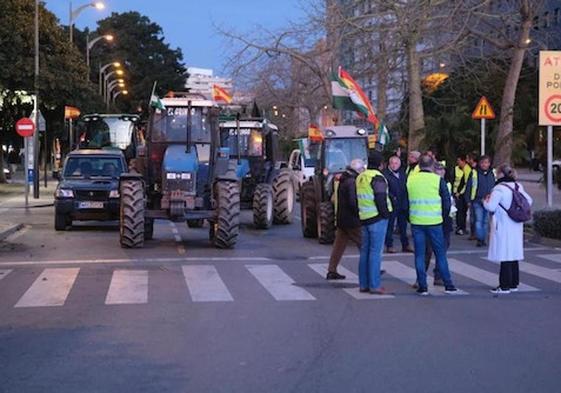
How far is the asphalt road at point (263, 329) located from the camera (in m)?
7.05

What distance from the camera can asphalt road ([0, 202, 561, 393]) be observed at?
7.05 meters

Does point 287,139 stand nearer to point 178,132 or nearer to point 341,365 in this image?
point 178,132

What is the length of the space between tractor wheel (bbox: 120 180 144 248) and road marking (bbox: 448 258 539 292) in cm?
608

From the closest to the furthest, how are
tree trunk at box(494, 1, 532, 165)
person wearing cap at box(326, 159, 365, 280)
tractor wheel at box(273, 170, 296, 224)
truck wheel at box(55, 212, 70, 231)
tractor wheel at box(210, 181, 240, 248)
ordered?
person wearing cap at box(326, 159, 365, 280) < tractor wheel at box(210, 181, 240, 248) < truck wheel at box(55, 212, 70, 231) < tree trunk at box(494, 1, 532, 165) < tractor wheel at box(273, 170, 296, 224)

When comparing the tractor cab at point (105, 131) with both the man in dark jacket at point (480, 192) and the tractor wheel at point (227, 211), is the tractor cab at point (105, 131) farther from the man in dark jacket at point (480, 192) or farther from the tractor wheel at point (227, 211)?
the man in dark jacket at point (480, 192)

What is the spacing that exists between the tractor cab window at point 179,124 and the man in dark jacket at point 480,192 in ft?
19.2

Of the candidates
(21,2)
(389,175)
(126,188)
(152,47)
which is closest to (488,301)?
(389,175)

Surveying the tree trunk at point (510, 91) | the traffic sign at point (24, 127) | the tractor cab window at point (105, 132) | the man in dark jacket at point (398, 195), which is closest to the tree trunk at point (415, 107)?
the tree trunk at point (510, 91)

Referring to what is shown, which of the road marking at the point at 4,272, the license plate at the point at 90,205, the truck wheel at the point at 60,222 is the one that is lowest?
the road marking at the point at 4,272

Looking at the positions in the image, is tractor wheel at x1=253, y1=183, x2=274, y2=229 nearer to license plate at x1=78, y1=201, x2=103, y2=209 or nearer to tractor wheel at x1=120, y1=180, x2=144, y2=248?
license plate at x1=78, y1=201, x2=103, y2=209

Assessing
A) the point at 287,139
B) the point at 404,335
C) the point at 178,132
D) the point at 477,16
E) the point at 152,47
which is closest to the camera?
the point at 404,335

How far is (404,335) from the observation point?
28.6ft

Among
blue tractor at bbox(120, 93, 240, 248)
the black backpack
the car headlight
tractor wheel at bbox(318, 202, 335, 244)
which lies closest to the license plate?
the car headlight

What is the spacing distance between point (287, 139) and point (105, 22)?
3733cm
